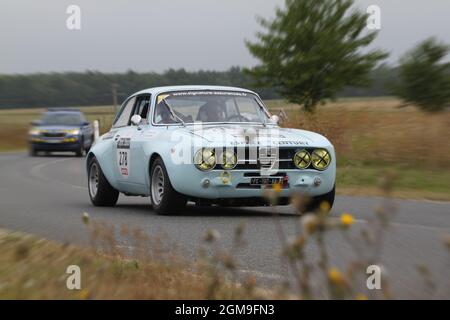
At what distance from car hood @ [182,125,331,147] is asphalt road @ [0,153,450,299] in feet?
2.79

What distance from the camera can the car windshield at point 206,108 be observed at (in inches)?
482

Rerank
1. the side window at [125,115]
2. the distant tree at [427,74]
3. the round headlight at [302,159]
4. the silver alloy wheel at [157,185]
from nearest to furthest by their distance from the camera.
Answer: the round headlight at [302,159], the silver alloy wheel at [157,185], the side window at [125,115], the distant tree at [427,74]

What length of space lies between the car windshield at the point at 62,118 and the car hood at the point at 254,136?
1055 inches

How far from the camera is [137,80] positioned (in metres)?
50.6

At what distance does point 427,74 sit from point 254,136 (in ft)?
83.9

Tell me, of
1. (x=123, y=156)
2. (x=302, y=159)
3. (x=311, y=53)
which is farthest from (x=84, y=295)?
(x=311, y=53)

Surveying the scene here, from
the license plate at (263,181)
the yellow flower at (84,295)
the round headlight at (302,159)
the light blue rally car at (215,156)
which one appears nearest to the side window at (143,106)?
the light blue rally car at (215,156)

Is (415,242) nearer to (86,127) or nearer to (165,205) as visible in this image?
(165,205)

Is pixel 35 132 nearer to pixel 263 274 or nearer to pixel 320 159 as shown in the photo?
pixel 320 159

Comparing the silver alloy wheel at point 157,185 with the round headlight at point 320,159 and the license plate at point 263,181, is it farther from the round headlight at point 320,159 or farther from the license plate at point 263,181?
the round headlight at point 320,159

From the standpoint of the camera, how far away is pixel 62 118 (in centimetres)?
3828

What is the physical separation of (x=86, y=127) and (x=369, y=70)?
55.3ft

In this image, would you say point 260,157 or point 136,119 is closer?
point 260,157
